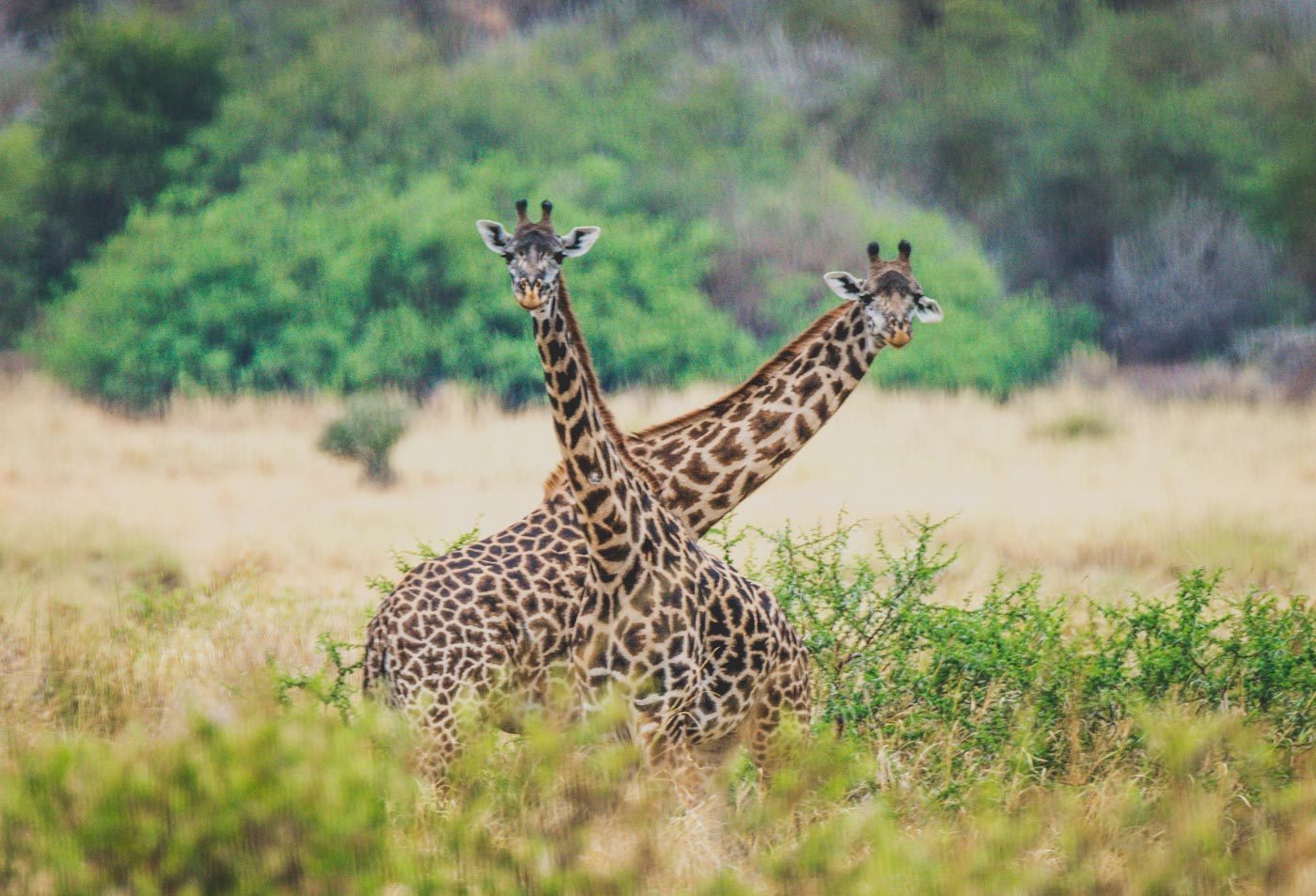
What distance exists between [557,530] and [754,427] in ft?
3.59

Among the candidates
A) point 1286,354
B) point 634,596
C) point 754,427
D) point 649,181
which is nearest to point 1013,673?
point 754,427

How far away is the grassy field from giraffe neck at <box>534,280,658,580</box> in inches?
30.9

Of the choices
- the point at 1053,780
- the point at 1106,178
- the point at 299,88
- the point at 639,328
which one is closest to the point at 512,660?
the point at 1053,780

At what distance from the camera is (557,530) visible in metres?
6.69

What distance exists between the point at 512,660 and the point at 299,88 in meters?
26.4

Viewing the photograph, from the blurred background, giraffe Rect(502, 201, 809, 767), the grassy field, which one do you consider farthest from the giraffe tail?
the blurred background

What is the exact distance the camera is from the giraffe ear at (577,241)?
5.94 m

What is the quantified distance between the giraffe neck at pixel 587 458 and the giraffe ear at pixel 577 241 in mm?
192

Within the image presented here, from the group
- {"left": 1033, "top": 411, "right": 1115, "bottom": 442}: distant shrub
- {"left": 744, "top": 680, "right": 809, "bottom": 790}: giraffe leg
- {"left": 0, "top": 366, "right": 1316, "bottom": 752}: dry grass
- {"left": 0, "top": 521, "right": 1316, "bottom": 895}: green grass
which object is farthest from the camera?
{"left": 1033, "top": 411, "right": 1115, "bottom": 442}: distant shrub

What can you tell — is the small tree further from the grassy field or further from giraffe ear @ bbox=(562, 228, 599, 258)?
giraffe ear @ bbox=(562, 228, 599, 258)

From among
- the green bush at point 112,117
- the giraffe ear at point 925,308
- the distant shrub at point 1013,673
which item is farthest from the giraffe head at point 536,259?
the green bush at point 112,117

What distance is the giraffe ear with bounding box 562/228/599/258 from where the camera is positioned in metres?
5.94

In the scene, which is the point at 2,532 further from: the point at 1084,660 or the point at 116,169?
the point at 116,169

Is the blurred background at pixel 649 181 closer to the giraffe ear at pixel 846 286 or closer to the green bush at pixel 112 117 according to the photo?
the green bush at pixel 112 117
